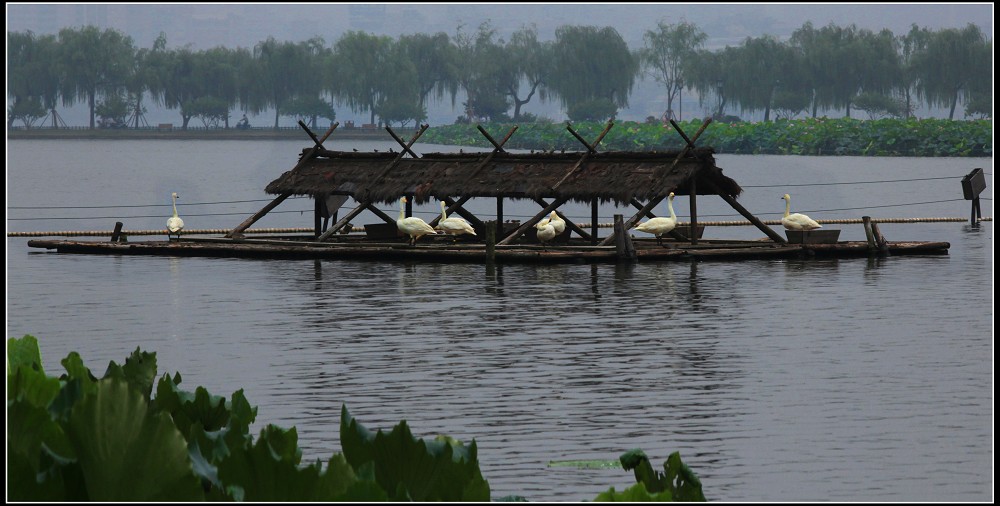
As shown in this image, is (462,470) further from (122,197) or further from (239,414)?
(122,197)

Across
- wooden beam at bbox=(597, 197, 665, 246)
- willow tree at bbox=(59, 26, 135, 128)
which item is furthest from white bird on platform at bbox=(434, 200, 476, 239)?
willow tree at bbox=(59, 26, 135, 128)

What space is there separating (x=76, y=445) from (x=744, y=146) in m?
100

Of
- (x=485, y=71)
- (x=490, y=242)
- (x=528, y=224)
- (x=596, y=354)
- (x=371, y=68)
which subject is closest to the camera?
(x=596, y=354)

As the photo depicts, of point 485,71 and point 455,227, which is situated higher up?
point 485,71

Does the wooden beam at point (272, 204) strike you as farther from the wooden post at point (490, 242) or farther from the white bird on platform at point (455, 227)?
the wooden post at point (490, 242)

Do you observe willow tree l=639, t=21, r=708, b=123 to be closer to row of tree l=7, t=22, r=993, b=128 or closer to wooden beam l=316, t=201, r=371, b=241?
row of tree l=7, t=22, r=993, b=128

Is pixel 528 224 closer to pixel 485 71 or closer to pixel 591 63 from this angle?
pixel 591 63

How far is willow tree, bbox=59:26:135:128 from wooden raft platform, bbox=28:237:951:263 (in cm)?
4363

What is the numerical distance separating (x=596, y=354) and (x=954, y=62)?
42.6m

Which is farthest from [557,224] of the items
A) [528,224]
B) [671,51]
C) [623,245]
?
[671,51]

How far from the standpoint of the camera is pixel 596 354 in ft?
58.5

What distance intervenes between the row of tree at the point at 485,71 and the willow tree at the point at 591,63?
0.09 m

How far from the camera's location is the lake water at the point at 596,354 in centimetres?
1179

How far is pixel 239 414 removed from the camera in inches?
322
